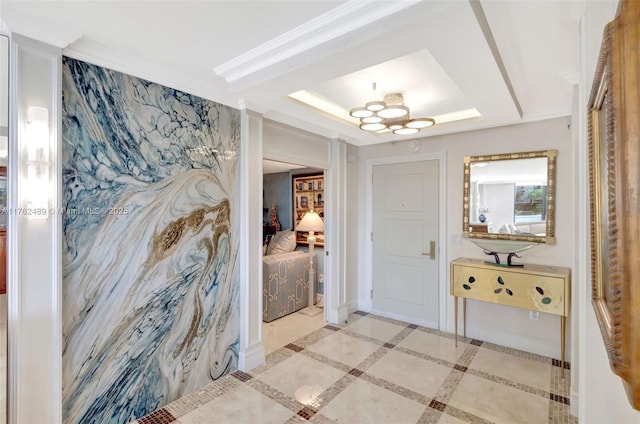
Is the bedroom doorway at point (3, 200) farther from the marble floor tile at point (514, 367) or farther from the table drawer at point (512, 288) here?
the table drawer at point (512, 288)

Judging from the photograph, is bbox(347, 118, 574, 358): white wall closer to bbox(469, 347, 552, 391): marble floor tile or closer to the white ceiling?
bbox(469, 347, 552, 391): marble floor tile

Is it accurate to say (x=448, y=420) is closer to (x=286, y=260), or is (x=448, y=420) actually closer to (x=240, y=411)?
(x=240, y=411)

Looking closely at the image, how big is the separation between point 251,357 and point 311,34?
2.64 metres

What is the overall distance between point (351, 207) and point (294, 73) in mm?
2481

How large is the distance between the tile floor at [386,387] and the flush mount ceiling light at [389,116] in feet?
7.26

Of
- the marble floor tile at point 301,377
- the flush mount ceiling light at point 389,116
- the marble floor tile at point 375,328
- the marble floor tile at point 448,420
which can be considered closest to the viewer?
the marble floor tile at point 448,420

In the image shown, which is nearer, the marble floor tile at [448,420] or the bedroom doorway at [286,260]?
the marble floor tile at [448,420]

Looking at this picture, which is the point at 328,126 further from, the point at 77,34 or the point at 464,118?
the point at 77,34

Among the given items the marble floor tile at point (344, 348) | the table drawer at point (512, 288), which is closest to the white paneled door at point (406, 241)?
the table drawer at point (512, 288)

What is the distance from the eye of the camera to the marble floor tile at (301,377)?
251cm

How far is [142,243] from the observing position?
7.04ft

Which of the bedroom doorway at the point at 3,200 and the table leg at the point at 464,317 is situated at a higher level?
the bedroom doorway at the point at 3,200

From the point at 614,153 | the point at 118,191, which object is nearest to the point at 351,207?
the point at 118,191

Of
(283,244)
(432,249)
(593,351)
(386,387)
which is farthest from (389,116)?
(283,244)
